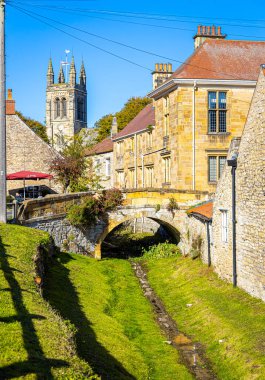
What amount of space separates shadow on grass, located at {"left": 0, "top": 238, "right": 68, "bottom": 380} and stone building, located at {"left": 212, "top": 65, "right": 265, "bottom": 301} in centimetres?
785

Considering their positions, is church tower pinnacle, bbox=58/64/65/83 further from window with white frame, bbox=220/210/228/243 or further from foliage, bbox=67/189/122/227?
window with white frame, bbox=220/210/228/243

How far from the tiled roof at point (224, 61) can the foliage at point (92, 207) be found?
25.9 feet

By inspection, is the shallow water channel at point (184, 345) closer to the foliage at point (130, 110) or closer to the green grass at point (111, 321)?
the green grass at point (111, 321)

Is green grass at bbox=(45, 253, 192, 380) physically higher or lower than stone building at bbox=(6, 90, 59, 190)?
lower

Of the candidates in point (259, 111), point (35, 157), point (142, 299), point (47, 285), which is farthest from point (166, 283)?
point (35, 157)

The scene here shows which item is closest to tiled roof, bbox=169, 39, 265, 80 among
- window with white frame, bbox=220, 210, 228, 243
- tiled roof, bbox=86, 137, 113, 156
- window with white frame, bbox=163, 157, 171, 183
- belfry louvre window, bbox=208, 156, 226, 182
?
belfry louvre window, bbox=208, 156, 226, 182

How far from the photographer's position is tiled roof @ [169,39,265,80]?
103ft

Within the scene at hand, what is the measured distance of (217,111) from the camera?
31.5m

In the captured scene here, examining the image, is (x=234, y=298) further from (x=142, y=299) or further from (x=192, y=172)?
(x=192, y=172)

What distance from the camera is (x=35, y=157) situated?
41750 mm


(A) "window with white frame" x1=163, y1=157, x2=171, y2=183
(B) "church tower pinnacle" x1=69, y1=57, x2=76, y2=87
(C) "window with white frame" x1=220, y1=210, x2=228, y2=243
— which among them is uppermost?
(B) "church tower pinnacle" x1=69, y1=57, x2=76, y2=87

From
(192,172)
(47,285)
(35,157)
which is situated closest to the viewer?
(47,285)

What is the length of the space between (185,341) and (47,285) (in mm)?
4761

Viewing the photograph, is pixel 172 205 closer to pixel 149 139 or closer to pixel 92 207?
pixel 92 207
